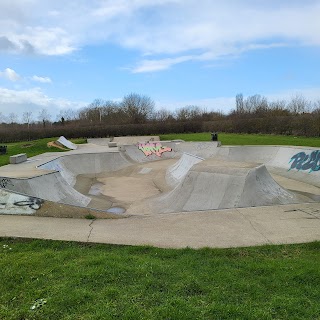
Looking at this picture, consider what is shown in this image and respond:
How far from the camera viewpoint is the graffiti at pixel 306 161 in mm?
16141

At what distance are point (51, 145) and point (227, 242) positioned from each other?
82.5ft

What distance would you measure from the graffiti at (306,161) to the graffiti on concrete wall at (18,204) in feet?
43.7

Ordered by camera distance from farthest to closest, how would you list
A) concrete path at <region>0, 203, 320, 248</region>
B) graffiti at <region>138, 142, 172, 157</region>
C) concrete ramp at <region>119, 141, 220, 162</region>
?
graffiti at <region>138, 142, 172, 157</region> < concrete ramp at <region>119, 141, 220, 162</region> < concrete path at <region>0, 203, 320, 248</region>

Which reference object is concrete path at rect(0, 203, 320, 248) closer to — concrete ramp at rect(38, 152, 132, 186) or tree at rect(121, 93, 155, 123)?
concrete ramp at rect(38, 152, 132, 186)

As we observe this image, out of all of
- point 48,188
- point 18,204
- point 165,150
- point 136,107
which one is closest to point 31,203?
point 18,204

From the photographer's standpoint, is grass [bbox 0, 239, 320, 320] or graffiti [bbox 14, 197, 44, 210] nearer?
grass [bbox 0, 239, 320, 320]

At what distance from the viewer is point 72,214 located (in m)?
8.22

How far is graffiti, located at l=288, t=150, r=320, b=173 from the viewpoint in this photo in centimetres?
1614

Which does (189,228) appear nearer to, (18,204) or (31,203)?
(31,203)

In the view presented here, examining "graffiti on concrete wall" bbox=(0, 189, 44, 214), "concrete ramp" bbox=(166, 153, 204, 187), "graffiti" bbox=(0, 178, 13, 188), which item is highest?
"graffiti" bbox=(0, 178, 13, 188)

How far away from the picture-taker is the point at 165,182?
18.5 m

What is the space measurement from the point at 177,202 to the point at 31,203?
17.3 feet

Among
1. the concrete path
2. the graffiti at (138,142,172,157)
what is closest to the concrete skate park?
the concrete path

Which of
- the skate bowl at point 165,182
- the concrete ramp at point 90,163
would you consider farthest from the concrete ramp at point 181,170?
the concrete ramp at point 90,163
